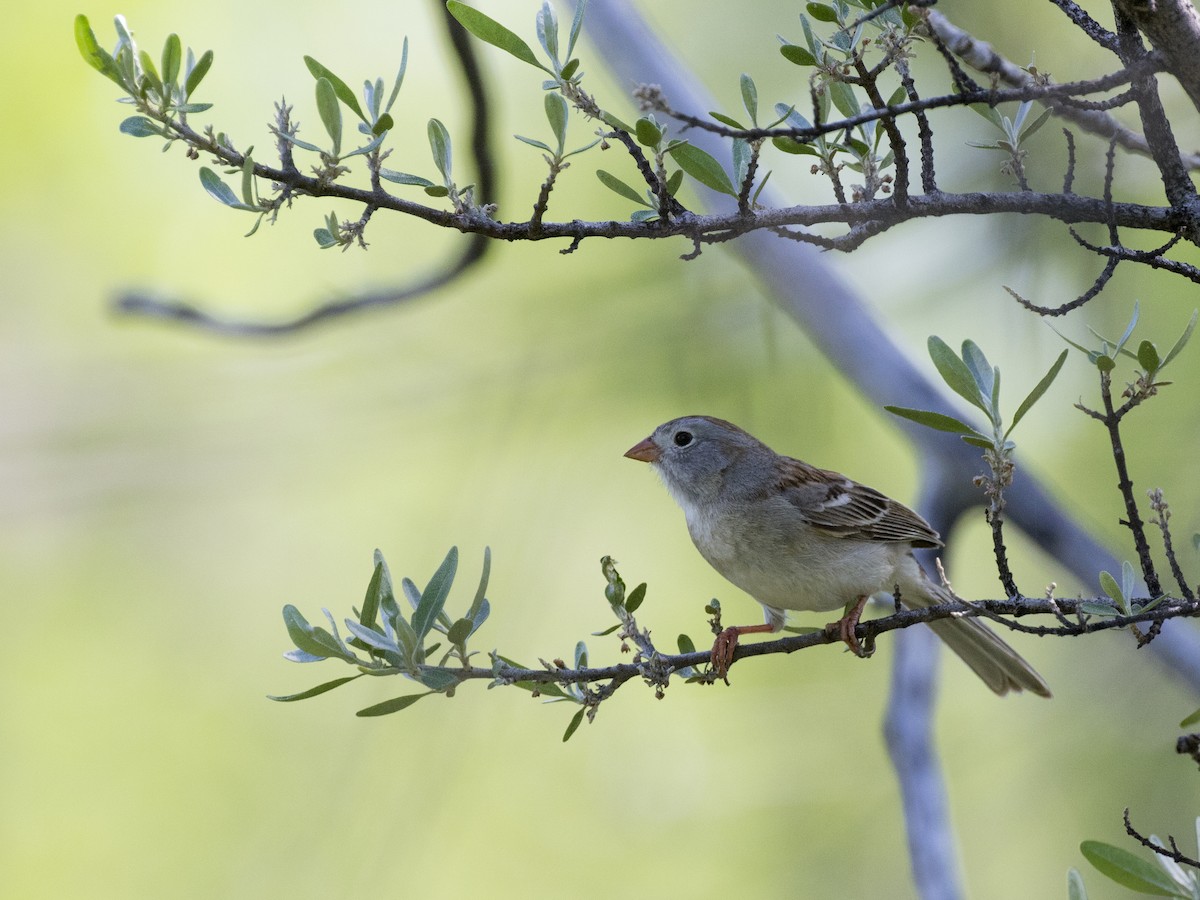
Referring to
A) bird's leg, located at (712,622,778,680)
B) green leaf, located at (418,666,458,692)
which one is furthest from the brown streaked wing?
green leaf, located at (418,666,458,692)

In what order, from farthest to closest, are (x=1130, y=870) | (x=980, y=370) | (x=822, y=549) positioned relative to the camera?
(x=822, y=549) → (x=980, y=370) → (x=1130, y=870)

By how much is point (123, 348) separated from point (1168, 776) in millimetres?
6778

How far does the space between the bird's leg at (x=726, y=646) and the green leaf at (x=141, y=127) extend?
1.71 m

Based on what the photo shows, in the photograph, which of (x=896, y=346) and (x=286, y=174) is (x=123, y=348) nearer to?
(x=896, y=346)

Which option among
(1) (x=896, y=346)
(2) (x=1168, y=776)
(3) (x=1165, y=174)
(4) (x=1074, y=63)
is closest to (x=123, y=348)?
(1) (x=896, y=346)

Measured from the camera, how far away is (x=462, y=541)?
5.90m

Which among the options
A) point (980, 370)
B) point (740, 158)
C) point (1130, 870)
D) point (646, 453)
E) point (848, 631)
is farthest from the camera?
point (646, 453)

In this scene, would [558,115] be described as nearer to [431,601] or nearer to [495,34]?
[495,34]

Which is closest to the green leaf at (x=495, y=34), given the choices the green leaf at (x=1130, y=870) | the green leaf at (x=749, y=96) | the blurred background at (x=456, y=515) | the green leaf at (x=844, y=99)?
the green leaf at (x=749, y=96)

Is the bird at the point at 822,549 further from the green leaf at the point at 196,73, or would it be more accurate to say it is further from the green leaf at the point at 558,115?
the green leaf at the point at 196,73

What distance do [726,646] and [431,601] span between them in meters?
1.09

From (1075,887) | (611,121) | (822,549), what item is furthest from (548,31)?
(822,549)

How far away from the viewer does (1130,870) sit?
1967 mm

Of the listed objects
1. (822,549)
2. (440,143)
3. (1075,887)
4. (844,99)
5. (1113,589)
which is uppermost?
(844,99)
